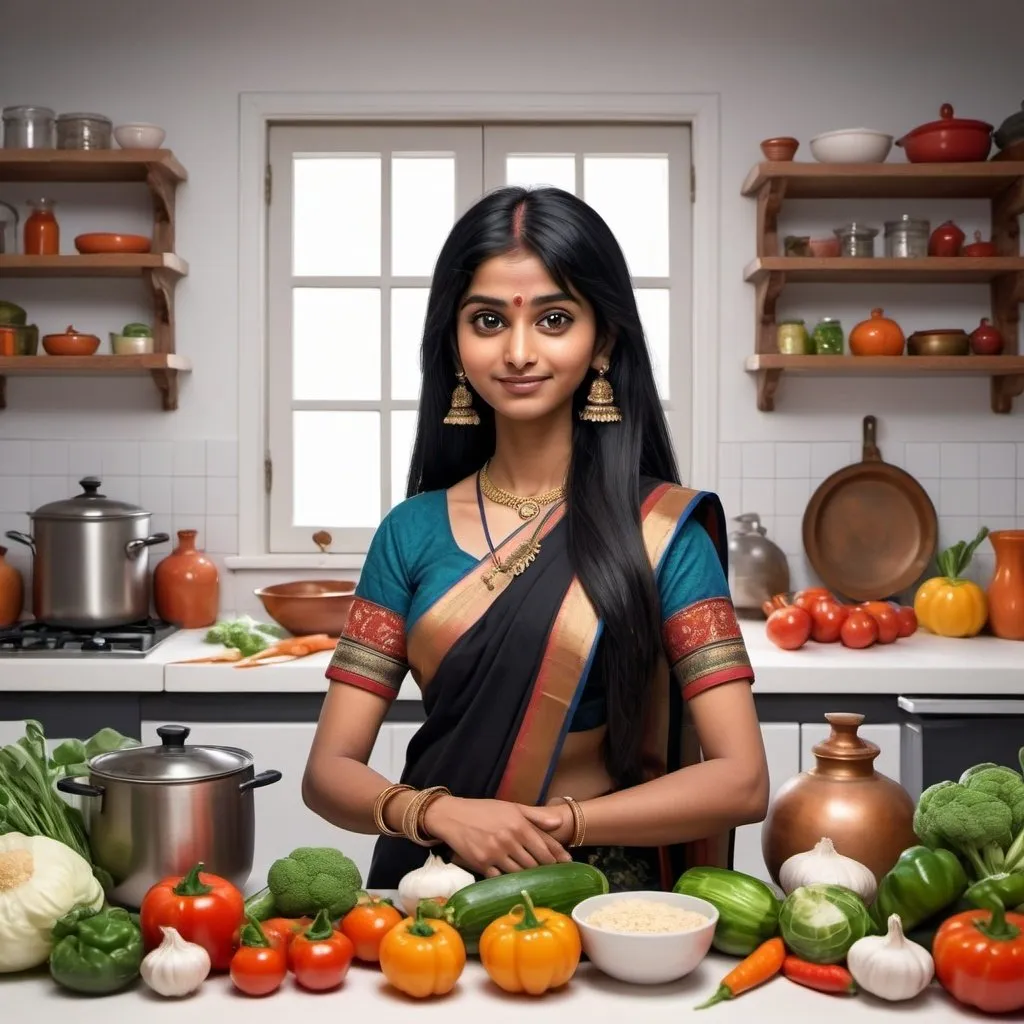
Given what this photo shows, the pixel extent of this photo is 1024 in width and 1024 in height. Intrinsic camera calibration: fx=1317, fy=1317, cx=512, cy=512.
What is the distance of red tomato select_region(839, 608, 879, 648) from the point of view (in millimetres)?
3252

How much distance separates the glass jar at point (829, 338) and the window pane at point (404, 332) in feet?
3.74

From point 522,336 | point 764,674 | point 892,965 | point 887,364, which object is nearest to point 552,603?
point 522,336

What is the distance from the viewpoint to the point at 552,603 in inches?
69.2

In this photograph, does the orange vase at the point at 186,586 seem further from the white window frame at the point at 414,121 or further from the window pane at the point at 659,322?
the window pane at the point at 659,322

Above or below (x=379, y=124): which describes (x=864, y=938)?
below

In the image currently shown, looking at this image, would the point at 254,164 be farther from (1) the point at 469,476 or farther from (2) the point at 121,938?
(2) the point at 121,938

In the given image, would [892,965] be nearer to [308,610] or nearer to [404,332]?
[308,610]

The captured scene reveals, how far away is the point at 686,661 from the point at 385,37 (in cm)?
267

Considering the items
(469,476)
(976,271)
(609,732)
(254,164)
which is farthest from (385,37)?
(609,732)

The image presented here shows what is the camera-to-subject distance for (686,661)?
1.70 metres

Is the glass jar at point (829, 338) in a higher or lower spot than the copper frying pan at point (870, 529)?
higher

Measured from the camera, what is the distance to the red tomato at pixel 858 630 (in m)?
3.25

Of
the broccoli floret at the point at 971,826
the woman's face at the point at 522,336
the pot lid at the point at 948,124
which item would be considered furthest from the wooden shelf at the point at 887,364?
the broccoli floret at the point at 971,826

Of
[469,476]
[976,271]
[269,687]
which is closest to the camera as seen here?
[469,476]
